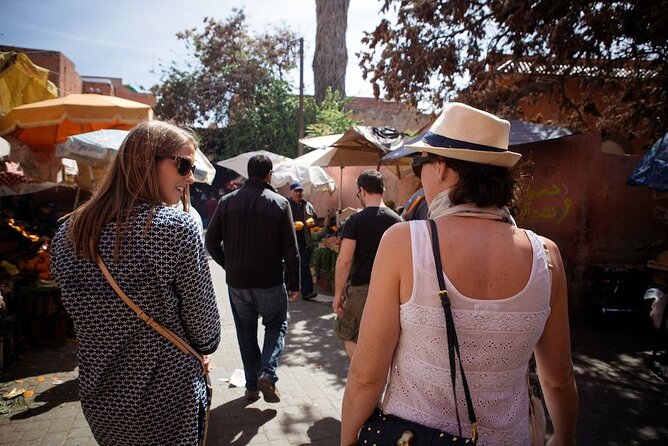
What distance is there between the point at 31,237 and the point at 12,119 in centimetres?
218

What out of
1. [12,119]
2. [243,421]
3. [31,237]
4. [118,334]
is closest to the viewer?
[118,334]

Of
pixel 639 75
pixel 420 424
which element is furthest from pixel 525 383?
pixel 639 75

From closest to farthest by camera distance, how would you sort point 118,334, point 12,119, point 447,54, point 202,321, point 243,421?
point 118,334 → point 202,321 → point 243,421 → point 12,119 → point 447,54

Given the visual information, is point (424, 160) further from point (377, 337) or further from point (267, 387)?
point (267, 387)

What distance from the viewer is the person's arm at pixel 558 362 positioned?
154 cm

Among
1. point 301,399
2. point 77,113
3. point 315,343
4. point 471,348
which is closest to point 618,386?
point 301,399

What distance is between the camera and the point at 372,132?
810cm

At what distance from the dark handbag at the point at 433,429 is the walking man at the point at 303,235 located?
660 centimetres

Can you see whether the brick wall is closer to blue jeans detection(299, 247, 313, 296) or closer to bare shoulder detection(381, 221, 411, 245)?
blue jeans detection(299, 247, 313, 296)

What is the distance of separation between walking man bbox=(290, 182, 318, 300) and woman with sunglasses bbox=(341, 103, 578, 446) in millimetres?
6553

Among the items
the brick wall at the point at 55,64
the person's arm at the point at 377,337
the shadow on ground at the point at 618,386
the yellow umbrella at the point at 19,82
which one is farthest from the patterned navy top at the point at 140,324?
the brick wall at the point at 55,64

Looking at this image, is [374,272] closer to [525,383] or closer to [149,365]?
[525,383]

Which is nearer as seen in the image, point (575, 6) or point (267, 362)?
point (267, 362)

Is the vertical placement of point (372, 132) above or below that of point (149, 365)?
above
